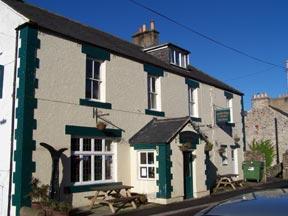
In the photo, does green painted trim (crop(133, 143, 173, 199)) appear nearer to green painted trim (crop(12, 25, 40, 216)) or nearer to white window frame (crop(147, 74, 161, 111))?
white window frame (crop(147, 74, 161, 111))

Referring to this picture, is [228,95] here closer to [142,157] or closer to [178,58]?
[178,58]

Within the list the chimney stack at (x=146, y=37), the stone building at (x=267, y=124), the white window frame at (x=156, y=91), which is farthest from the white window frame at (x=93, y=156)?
the stone building at (x=267, y=124)

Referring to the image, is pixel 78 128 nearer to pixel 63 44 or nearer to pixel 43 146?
pixel 43 146

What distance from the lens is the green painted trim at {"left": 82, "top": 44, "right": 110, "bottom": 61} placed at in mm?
14123

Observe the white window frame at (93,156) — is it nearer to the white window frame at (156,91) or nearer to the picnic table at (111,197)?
the picnic table at (111,197)

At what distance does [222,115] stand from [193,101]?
6.63 feet

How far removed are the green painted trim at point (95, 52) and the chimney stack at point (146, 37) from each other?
791 centimetres

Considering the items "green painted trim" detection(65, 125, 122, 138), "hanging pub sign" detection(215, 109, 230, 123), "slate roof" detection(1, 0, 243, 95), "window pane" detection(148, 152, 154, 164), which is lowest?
"window pane" detection(148, 152, 154, 164)

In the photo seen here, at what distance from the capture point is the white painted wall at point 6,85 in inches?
465

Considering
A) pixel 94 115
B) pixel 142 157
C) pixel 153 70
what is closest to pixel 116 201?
pixel 142 157

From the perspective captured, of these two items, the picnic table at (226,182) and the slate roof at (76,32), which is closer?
the slate roof at (76,32)

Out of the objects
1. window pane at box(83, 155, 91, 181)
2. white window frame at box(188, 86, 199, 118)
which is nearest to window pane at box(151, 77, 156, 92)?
white window frame at box(188, 86, 199, 118)

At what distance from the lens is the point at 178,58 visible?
789 inches

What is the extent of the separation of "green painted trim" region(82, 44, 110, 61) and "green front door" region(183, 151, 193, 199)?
5104 millimetres
